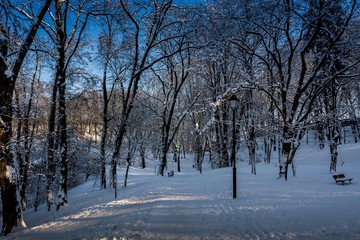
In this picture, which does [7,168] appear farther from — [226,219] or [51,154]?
[226,219]

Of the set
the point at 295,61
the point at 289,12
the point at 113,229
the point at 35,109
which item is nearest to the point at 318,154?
the point at 295,61

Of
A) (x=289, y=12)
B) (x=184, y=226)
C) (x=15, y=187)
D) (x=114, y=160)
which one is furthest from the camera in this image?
(x=114, y=160)

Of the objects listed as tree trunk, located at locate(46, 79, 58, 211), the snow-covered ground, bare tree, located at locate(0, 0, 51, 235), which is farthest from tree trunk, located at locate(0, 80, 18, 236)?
tree trunk, located at locate(46, 79, 58, 211)

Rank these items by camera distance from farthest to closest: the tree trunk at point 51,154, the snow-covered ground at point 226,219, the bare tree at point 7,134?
the tree trunk at point 51,154 → the bare tree at point 7,134 → the snow-covered ground at point 226,219

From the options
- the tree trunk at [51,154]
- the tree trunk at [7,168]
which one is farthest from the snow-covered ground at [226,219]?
the tree trunk at [51,154]

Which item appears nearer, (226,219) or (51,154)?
(226,219)

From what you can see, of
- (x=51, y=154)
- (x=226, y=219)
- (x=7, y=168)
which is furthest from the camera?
(x=51, y=154)

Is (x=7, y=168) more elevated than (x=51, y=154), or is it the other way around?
(x=51, y=154)

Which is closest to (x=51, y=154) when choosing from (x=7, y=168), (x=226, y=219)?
(x=7, y=168)

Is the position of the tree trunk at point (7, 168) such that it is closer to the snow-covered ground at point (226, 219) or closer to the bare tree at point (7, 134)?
the bare tree at point (7, 134)

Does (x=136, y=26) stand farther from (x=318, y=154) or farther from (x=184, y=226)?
(x=318, y=154)

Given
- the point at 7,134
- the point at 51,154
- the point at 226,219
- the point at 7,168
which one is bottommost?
the point at 226,219

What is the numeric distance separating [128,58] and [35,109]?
788cm

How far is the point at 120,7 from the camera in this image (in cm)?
1406
